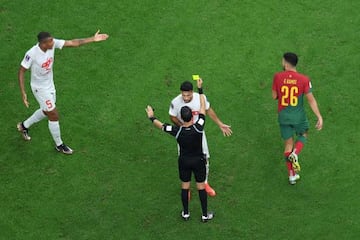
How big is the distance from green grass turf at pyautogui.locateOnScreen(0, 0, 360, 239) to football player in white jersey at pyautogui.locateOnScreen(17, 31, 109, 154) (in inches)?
19.7

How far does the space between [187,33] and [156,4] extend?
111cm

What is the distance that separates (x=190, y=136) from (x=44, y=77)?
10.1 feet

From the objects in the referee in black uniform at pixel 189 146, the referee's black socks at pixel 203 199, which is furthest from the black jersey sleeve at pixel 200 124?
the referee's black socks at pixel 203 199

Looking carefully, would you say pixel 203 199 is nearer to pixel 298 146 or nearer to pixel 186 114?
pixel 186 114

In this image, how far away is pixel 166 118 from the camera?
1257 centimetres

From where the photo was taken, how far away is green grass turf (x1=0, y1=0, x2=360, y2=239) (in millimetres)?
10938

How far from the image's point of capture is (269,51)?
13.7 metres

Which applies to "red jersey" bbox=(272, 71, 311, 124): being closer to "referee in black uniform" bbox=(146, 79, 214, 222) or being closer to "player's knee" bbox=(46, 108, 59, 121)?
"referee in black uniform" bbox=(146, 79, 214, 222)

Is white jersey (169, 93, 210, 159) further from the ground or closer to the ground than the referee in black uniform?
further from the ground

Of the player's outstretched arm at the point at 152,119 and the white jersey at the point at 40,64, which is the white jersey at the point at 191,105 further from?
the white jersey at the point at 40,64

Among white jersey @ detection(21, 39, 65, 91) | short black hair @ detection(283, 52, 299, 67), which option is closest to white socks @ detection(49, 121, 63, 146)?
white jersey @ detection(21, 39, 65, 91)

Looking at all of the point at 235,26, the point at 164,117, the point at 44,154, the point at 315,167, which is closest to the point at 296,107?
the point at 315,167

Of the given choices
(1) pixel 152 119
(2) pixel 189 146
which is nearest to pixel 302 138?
(2) pixel 189 146

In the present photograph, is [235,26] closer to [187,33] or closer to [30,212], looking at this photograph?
[187,33]
